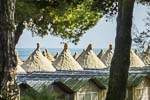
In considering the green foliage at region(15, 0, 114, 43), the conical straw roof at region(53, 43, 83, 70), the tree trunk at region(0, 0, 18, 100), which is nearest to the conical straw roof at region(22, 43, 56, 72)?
the conical straw roof at region(53, 43, 83, 70)

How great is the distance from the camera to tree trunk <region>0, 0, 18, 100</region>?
13.1 feet

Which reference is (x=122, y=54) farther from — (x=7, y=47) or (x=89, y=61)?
(x=89, y=61)

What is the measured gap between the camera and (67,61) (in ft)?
53.8

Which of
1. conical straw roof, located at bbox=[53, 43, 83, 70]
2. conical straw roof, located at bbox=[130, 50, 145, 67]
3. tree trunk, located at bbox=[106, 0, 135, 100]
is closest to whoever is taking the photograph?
tree trunk, located at bbox=[106, 0, 135, 100]

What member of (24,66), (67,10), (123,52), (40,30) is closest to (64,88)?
(123,52)

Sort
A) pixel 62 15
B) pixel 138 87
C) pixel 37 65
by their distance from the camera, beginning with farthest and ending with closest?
1. pixel 37 65
2. pixel 62 15
3. pixel 138 87

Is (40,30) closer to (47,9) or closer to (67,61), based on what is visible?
(47,9)

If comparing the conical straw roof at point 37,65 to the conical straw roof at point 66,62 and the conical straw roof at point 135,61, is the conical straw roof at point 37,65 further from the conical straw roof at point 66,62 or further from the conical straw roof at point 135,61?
the conical straw roof at point 135,61

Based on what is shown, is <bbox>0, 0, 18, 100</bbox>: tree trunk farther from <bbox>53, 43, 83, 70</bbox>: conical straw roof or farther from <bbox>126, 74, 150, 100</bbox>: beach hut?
<bbox>53, 43, 83, 70</bbox>: conical straw roof

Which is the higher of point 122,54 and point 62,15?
point 62,15

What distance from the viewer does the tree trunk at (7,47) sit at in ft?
13.1

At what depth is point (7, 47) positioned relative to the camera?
4.02m

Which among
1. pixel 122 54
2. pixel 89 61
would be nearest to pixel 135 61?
pixel 89 61

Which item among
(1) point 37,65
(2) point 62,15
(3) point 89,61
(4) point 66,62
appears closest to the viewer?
(2) point 62,15
